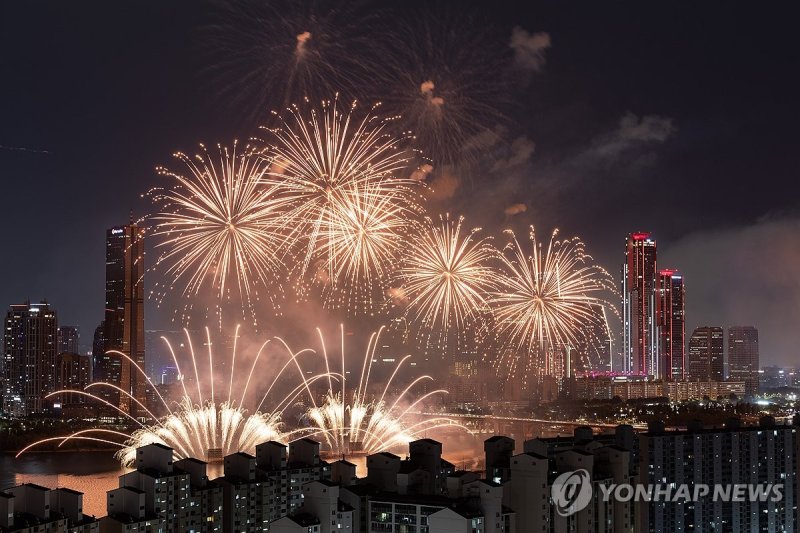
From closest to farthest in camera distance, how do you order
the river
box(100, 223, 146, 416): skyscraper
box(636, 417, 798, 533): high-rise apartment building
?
box(636, 417, 798, 533): high-rise apartment building, the river, box(100, 223, 146, 416): skyscraper

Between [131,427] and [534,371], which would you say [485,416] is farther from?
[131,427]

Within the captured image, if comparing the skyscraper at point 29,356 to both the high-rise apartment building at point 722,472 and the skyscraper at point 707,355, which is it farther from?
the high-rise apartment building at point 722,472

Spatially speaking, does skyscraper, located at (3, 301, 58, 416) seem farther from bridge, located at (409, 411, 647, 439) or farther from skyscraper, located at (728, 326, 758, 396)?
skyscraper, located at (728, 326, 758, 396)

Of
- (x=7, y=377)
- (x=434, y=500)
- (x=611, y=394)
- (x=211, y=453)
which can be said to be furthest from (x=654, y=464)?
(x=7, y=377)

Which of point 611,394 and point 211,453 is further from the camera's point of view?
point 611,394
